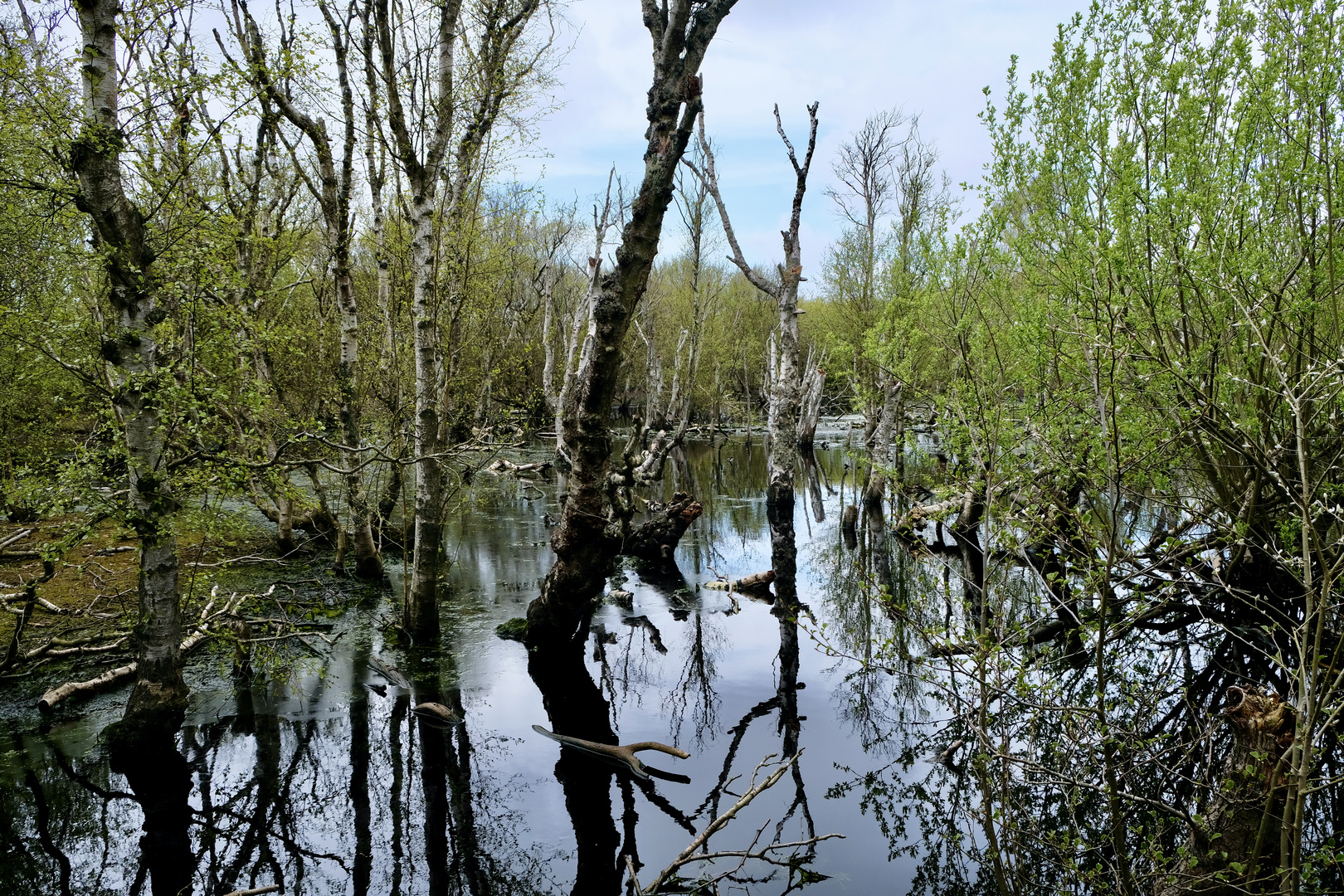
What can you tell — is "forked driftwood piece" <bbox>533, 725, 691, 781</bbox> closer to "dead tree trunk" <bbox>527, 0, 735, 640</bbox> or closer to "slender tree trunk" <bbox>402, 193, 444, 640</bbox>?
"dead tree trunk" <bbox>527, 0, 735, 640</bbox>

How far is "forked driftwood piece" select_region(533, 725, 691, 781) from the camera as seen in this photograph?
639 centimetres

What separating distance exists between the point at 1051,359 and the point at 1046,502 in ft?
7.47

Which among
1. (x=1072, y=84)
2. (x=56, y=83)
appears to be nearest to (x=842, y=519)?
(x=1072, y=84)

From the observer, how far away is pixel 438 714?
7.21 m

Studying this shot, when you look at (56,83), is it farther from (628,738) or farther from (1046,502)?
(1046,502)

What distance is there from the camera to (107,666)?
762 centimetres

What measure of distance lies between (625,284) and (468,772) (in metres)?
4.75

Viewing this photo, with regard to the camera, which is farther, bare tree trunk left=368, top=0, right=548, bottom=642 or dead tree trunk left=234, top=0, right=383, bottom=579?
dead tree trunk left=234, top=0, right=383, bottom=579

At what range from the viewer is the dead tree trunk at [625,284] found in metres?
7.52

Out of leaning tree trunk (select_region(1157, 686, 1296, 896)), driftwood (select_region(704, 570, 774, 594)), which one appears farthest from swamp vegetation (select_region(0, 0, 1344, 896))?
driftwood (select_region(704, 570, 774, 594))

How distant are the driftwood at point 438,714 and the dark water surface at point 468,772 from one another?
145 mm

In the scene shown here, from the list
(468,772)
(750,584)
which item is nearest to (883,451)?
(750,584)

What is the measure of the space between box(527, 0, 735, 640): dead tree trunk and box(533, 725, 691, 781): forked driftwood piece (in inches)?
94.2

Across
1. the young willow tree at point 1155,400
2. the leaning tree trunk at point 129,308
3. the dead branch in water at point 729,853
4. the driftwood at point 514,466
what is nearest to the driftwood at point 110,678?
the leaning tree trunk at point 129,308
